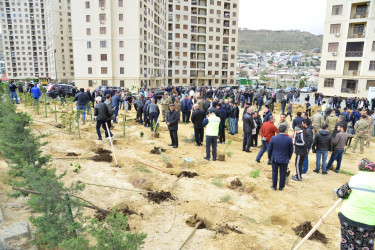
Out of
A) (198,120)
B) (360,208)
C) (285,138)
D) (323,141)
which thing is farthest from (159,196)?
(323,141)

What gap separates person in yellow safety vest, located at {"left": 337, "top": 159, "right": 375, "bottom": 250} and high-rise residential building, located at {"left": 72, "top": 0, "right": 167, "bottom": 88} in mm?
45949

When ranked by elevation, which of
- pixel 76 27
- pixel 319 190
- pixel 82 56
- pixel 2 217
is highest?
pixel 76 27

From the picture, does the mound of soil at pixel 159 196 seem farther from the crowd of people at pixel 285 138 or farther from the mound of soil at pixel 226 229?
the crowd of people at pixel 285 138

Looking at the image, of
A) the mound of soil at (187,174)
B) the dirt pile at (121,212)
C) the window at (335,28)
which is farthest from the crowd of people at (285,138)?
the window at (335,28)

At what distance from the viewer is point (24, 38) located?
104m

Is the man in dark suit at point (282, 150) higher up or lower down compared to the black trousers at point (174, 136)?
higher up

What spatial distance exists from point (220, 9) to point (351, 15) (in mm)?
38564

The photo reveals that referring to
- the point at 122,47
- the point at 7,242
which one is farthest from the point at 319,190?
the point at 122,47

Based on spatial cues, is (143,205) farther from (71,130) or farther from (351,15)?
(351,15)

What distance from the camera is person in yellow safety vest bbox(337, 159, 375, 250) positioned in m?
3.49

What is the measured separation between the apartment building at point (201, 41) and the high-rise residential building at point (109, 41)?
20410mm

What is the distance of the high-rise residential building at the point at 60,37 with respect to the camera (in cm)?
8218

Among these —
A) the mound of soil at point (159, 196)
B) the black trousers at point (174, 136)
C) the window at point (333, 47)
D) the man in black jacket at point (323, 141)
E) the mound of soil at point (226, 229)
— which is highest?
the window at point (333, 47)

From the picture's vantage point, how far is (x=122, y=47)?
4678 centimetres
